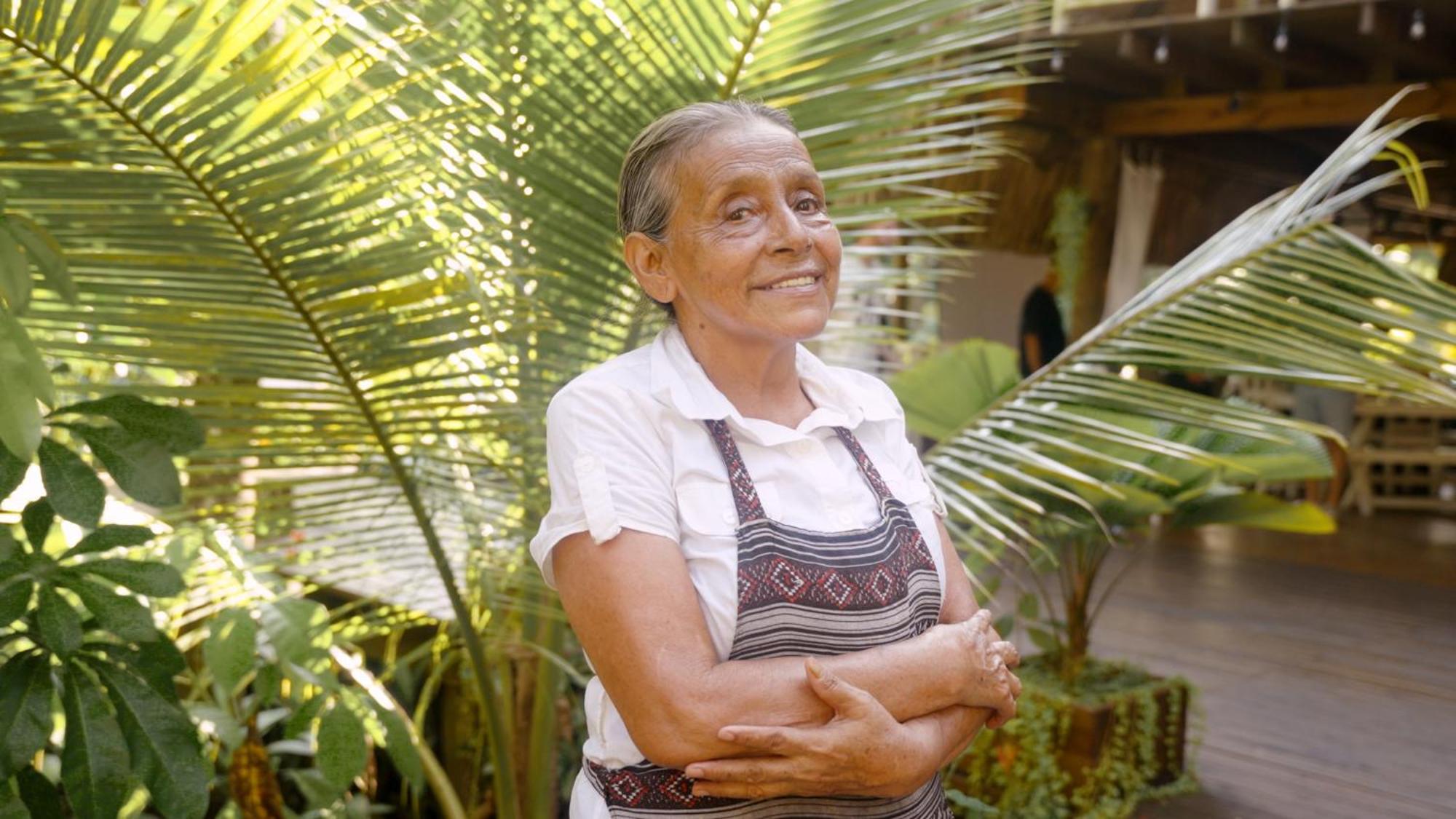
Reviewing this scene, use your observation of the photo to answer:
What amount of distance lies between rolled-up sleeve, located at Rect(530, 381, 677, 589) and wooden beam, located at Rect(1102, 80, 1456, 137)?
8392 millimetres

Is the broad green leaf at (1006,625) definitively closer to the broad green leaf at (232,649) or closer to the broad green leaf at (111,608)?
the broad green leaf at (232,649)

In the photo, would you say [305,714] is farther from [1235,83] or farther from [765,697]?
[1235,83]

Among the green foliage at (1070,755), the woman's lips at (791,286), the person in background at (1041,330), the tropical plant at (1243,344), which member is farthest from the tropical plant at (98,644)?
the person in background at (1041,330)

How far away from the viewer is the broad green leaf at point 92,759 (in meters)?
1.52

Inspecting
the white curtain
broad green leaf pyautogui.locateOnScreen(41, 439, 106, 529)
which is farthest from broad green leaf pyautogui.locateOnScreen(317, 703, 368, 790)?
the white curtain

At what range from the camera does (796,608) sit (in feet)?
4.10

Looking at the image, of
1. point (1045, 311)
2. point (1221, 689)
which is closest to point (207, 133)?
point (1221, 689)

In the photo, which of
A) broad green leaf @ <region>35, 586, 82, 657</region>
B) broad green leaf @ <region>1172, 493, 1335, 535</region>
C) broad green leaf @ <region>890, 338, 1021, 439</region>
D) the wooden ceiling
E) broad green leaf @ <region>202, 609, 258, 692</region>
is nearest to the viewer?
broad green leaf @ <region>35, 586, 82, 657</region>

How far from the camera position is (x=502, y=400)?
215 cm

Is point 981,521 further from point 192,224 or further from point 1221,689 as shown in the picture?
point 1221,689

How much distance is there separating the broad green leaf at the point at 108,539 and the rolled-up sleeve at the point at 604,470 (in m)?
0.56

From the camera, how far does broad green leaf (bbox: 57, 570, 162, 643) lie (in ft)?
4.98

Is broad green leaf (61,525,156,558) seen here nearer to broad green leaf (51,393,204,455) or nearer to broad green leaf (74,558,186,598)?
broad green leaf (74,558,186,598)

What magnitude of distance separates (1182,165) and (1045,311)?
323 centimetres
